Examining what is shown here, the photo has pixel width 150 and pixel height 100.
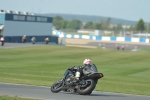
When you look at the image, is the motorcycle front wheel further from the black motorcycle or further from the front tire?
the front tire

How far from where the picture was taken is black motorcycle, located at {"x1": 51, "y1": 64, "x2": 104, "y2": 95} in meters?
16.2

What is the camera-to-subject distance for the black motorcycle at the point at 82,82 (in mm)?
16172

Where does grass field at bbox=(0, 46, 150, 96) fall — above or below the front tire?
below

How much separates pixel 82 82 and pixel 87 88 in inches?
11.3

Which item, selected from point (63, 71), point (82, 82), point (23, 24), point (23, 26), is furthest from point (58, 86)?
point (23, 24)

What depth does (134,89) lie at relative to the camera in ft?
70.1

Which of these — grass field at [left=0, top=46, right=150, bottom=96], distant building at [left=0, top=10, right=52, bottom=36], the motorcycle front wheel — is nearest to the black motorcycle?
the motorcycle front wheel

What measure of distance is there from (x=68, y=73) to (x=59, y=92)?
871 millimetres

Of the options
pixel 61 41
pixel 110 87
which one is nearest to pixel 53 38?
pixel 61 41

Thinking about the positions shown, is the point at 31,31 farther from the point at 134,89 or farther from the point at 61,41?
the point at 134,89

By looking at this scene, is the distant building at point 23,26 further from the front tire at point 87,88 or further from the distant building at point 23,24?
the front tire at point 87,88

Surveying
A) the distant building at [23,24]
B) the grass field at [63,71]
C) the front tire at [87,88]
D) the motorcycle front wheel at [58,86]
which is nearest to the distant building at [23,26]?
the distant building at [23,24]

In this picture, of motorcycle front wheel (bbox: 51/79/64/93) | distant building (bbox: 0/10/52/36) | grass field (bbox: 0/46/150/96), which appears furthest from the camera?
distant building (bbox: 0/10/52/36)

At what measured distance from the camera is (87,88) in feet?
53.4
